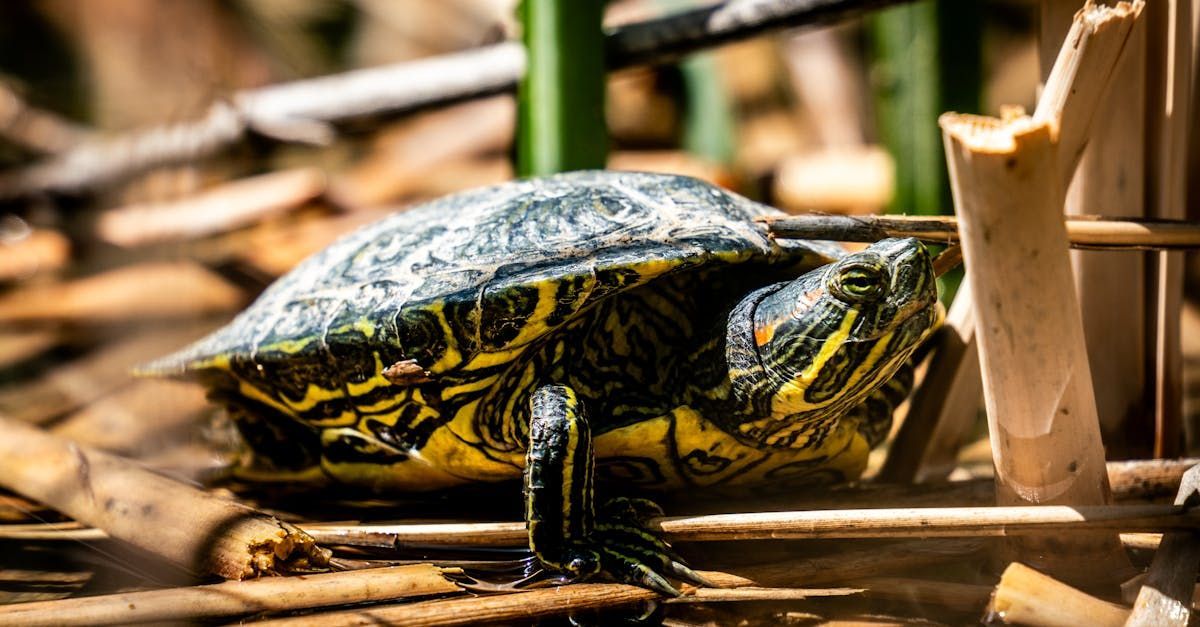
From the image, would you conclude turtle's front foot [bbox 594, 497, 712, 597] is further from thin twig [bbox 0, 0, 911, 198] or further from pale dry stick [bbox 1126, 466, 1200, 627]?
thin twig [bbox 0, 0, 911, 198]

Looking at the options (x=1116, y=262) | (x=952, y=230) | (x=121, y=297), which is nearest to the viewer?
(x=952, y=230)

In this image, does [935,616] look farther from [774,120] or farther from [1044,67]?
[774,120]

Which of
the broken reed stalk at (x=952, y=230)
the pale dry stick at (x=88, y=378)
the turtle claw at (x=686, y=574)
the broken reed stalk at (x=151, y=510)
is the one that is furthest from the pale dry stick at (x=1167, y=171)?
the pale dry stick at (x=88, y=378)

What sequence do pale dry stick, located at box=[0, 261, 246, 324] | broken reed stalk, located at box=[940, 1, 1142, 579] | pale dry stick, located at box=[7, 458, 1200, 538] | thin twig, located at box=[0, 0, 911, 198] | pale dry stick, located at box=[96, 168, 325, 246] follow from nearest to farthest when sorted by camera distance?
1. broken reed stalk, located at box=[940, 1, 1142, 579]
2. pale dry stick, located at box=[7, 458, 1200, 538]
3. thin twig, located at box=[0, 0, 911, 198]
4. pale dry stick, located at box=[0, 261, 246, 324]
5. pale dry stick, located at box=[96, 168, 325, 246]

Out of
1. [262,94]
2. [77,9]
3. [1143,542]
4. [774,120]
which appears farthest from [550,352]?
[77,9]

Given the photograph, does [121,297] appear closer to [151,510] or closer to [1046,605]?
[151,510]

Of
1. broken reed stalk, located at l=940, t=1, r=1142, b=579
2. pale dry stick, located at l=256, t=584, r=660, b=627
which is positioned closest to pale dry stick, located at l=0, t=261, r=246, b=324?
pale dry stick, located at l=256, t=584, r=660, b=627

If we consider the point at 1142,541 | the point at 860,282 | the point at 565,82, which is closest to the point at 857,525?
the point at 860,282
